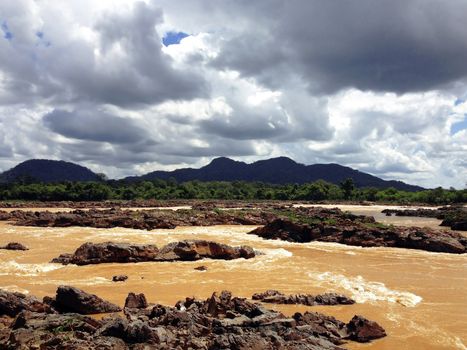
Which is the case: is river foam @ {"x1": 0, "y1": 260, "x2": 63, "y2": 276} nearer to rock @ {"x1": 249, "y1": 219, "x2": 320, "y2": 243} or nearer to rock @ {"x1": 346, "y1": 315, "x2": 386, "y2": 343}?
rock @ {"x1": 346, "y1": 315, "x2": 386, "y2": 343}

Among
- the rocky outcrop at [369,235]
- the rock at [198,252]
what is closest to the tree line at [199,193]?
the rocky outcrop at [369,235]

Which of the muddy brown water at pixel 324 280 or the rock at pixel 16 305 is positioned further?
the muddy brown water at pixel 324 280

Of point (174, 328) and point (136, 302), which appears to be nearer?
point (174, 328)

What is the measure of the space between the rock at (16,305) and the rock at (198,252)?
13213 millimetres

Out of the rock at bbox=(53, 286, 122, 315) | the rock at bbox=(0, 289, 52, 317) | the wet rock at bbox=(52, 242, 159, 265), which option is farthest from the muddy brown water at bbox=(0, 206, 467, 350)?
the rock at bbox=(0, 289, 52, 317)

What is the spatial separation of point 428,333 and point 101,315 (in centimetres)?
1220

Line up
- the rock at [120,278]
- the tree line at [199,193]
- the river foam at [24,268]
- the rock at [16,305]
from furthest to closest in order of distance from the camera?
the tree line at [199,193] < the river foam at [24,268] < the rock at [120,278] < the rock at [16,305]

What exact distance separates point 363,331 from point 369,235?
84.4ft

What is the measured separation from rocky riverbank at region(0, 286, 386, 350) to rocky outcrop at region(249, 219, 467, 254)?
23.8 metres

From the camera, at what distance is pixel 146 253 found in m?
28.7

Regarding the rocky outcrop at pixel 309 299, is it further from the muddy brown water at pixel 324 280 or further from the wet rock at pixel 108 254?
the wet rock at pixel 108 254

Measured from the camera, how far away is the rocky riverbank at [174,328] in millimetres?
11172

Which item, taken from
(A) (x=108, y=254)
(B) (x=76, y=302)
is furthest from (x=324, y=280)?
(A) (x=108, y=254)

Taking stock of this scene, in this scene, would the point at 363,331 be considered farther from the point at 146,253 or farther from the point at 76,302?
the point at 146,253
